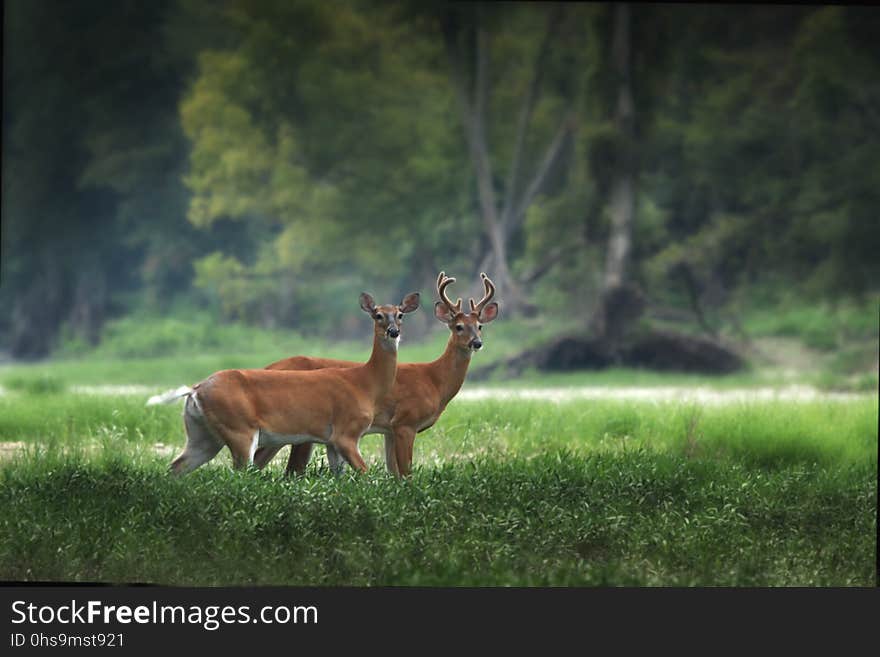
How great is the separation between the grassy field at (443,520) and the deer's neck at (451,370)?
0.47 metres

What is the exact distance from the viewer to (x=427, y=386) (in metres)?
7.52

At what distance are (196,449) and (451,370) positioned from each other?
139 cm

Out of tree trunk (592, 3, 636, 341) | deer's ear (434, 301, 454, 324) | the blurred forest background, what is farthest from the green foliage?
tree trunk (592, 3, 636, 341)

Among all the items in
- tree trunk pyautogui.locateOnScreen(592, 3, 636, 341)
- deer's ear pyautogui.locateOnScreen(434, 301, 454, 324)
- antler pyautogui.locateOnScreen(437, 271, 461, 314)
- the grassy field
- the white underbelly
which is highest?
tree trunk pyautogui.locateOnScreen(592, 3, 636, 341)

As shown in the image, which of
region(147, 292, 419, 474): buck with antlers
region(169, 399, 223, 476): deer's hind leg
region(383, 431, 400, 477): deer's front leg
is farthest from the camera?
region(383, 431, 400, 477): deer's front leg

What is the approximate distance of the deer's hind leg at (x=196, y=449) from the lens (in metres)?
7.12

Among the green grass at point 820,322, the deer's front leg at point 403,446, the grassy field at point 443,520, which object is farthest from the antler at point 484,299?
the green grass at point 820,322

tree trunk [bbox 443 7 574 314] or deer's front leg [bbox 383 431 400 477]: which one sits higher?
tree trunk [bbox 443 7 574 314]

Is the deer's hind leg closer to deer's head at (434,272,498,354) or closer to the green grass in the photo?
deer's head at (434,272,498,354)

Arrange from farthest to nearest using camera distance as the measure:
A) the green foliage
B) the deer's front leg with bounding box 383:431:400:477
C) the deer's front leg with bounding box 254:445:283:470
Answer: the green foliage, the deer's front leg with bounding box 254:445:283:470, the deer's front leg with bounding box 383:431:400:477

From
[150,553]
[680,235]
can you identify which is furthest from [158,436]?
[680,235]

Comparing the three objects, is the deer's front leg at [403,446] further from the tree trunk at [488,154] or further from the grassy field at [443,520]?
the tree trunk at [488,154]

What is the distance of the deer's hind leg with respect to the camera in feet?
23.4

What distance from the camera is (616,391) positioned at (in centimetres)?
1481
